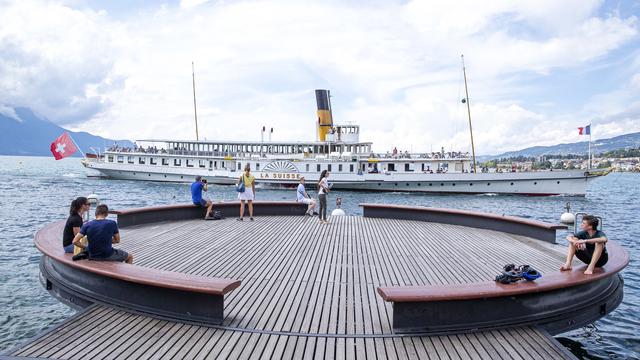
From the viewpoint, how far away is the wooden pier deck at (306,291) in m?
4.90

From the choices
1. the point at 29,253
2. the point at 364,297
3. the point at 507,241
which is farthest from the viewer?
the point at 29,253

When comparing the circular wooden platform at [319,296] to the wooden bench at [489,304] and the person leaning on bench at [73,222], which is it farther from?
the person leaning on bench at [73,222]

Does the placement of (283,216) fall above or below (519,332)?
above

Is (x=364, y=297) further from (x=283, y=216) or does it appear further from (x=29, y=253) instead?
(x=29, y=253)

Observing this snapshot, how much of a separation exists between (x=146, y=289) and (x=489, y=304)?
451cm

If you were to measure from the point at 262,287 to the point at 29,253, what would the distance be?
13.8 metres

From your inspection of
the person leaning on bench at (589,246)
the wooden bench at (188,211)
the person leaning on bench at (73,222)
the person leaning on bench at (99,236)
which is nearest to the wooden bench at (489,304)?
the person leaning on bench at (589,246)

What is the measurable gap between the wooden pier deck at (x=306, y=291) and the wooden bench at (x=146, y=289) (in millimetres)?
168

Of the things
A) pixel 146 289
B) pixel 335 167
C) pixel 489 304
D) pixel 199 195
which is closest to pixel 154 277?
pixel 146 289

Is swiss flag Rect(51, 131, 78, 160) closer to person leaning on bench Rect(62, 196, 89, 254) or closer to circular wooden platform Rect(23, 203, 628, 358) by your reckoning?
circular wooden platform Rect(23, 203, 628, 358)

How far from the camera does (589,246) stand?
721cm

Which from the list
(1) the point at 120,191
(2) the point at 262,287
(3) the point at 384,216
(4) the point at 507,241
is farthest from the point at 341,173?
(2) the point at 262,287

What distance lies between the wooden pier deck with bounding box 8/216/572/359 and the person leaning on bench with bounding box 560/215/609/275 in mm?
1284

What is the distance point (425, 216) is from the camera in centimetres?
1491
